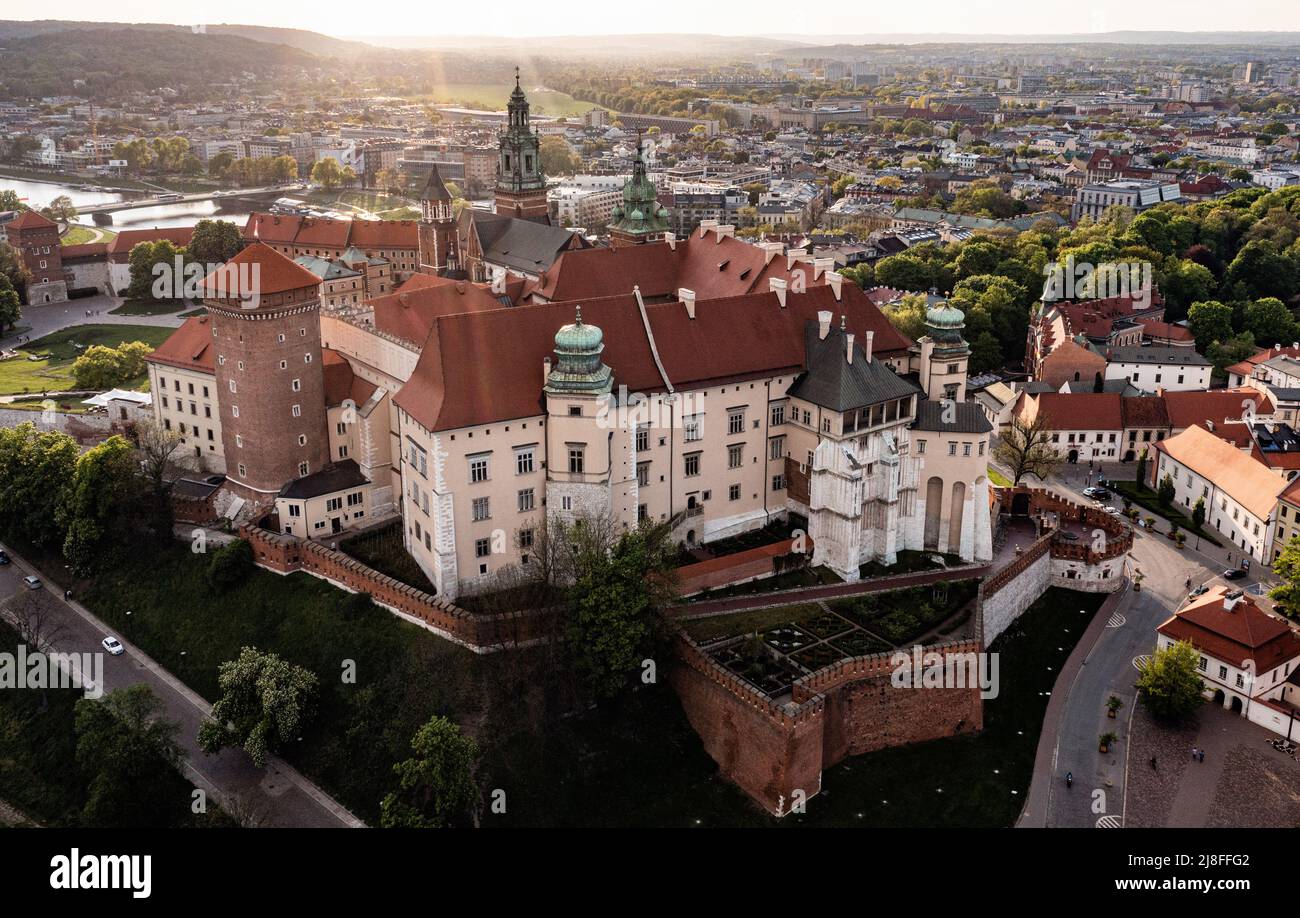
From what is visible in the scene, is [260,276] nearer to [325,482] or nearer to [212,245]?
[325,482]

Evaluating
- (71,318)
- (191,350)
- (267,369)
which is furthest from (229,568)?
(71,318)

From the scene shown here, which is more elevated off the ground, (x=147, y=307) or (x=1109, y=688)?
(x=147, y=307)

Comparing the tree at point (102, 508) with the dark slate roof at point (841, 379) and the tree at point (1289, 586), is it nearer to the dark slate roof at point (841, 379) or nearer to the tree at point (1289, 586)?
the dark slate roof at point (841, 379)

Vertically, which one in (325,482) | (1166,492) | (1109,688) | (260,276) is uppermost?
(260,276)

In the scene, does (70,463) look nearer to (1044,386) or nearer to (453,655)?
(453,655)

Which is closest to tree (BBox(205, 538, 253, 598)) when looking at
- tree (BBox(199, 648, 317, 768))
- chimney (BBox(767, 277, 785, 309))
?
tree (BBox(199, 648, 317, 768))

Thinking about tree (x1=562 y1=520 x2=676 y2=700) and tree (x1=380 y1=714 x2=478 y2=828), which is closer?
tree (x1=380 y1=714 x2=478 y2=828)

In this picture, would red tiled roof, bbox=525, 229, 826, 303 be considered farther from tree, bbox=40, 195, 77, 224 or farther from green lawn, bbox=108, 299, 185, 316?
tree, bbox=40, 195, 77, 224
